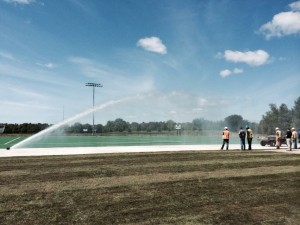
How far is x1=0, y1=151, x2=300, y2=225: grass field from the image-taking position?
789 centimetres

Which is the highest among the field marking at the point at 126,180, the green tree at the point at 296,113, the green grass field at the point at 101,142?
the green tree at the point at 296,113

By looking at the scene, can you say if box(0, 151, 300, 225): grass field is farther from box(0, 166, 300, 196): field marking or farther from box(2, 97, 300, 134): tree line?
box(2, 97, 300, 134): tree line

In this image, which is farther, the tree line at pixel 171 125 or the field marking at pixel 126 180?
the tree line at pixel 171 125

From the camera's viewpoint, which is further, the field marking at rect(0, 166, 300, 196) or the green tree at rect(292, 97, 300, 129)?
the green tree at rect(292, 97, 300, 129)

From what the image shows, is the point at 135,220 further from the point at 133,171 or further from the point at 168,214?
the point at 133,171

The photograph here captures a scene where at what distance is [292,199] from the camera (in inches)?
384

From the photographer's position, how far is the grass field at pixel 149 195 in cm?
789

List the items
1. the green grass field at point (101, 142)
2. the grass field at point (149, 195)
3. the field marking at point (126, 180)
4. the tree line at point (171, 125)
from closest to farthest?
the grass field at point (149, 195), the field marking at point (126, 180), the green grass field at point (101, 142), the tree line at point (171, 125)

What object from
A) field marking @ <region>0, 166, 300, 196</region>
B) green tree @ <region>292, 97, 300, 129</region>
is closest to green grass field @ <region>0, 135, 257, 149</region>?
field marking @ <region>0, 166, 300, 196</region>

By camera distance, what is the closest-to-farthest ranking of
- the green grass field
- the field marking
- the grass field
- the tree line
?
the grass field → the field marking → the green grass field → the tree line

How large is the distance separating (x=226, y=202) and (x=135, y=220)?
2.97 m

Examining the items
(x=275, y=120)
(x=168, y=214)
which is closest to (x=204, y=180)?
(x=168, y=214)

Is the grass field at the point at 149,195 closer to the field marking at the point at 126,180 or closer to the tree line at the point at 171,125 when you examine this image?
the field marking at the point at 126,180

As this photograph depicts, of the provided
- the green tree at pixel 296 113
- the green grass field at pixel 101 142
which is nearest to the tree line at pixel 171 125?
the green tree at pixel 296 113
